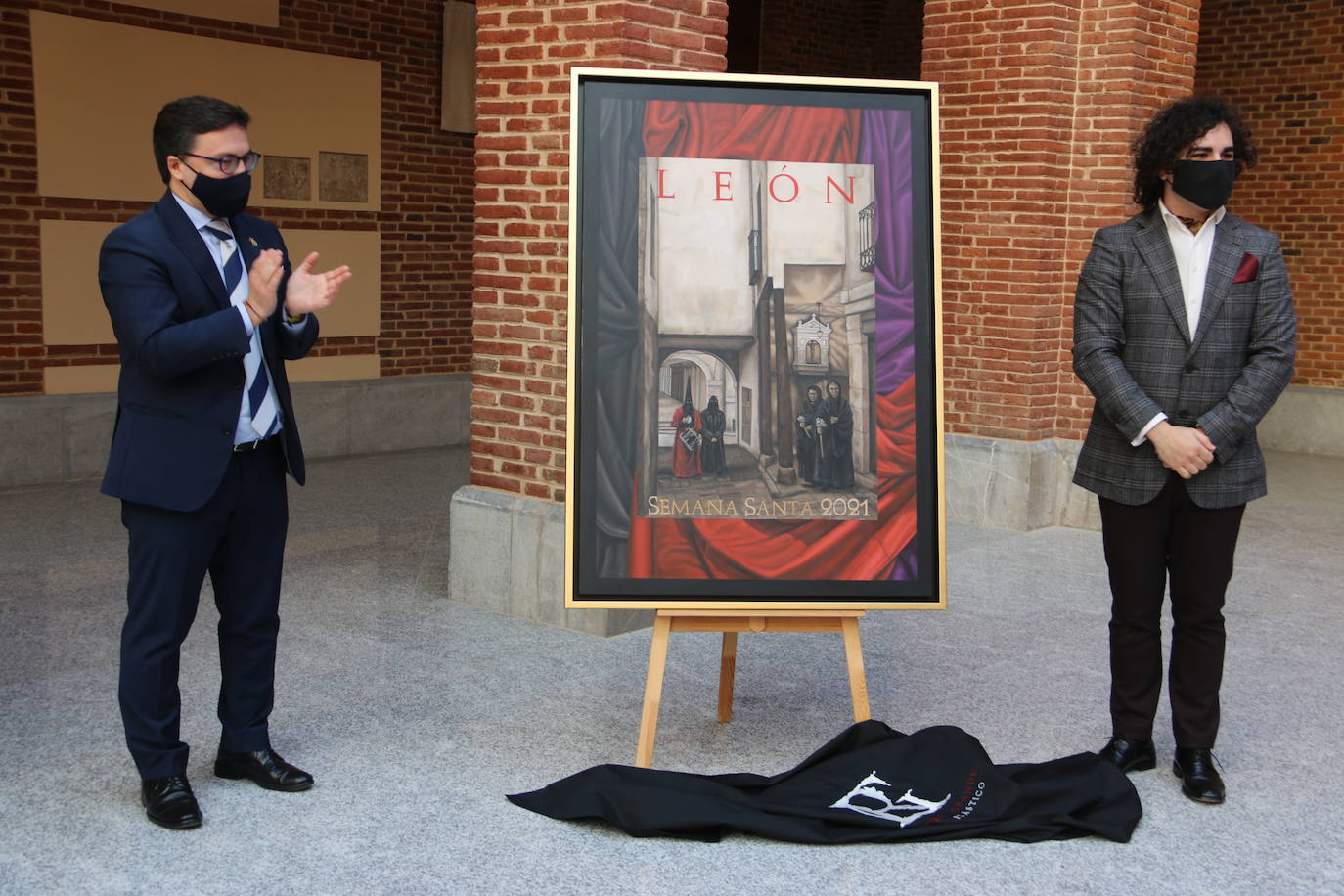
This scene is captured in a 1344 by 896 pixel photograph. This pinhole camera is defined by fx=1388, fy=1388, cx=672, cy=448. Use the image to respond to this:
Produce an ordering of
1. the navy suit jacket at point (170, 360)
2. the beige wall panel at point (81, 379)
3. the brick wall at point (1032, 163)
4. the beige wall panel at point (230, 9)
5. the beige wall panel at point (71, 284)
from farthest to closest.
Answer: the beige wall panel at point (230, 9) → the beige wall panel at point (81, 379) → the beige wall panel at point (71, 284) → the brick wall at point (1032, 163) → the navy suit jacket at point (170, 360)

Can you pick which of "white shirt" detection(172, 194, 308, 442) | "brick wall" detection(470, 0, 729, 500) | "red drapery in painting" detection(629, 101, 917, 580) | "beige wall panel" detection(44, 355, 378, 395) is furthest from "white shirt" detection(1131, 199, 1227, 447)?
"beige wall panel" detection(44, 355, 378, 395)

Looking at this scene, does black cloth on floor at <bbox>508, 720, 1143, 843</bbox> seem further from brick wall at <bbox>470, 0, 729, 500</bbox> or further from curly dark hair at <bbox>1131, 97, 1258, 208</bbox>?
brick wall at <bbox>470, 0, 729, 500</bbox>

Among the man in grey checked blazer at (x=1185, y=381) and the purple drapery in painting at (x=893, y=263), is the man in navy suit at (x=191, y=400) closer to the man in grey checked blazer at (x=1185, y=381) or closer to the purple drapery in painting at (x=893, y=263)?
the purple drapery in painting at (x=893, y=263)

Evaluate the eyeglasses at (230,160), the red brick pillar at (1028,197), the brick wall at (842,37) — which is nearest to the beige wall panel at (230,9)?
the red brick pillar at (1028,197)

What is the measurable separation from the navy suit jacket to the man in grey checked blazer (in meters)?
2.46

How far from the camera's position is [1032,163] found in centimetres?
796

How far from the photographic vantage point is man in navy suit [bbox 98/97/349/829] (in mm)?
3486

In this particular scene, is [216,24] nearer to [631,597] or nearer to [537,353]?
[537,353]

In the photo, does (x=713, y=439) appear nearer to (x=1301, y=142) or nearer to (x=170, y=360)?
(x=170, y=360)

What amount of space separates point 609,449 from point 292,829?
133 cm

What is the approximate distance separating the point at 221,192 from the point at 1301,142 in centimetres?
1128

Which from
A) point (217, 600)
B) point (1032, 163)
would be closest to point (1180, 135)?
point (217, 600)

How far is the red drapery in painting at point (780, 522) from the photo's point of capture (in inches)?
156

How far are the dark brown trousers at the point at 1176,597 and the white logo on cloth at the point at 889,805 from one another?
828 millimetres
